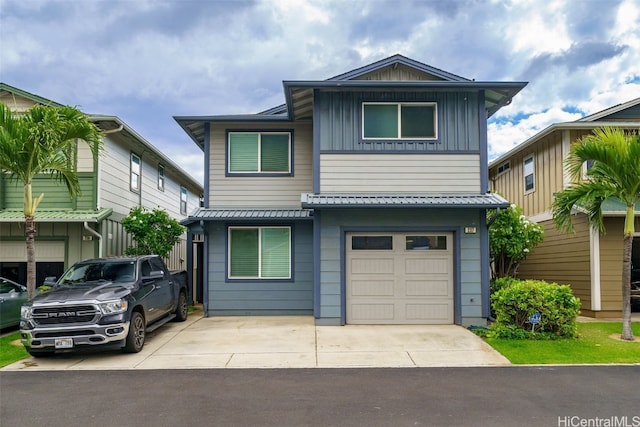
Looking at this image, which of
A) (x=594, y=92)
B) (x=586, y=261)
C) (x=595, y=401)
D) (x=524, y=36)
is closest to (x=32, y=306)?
(x=595, y=401)

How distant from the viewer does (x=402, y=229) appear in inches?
422

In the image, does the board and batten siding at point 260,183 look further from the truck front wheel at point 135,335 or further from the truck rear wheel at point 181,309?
the truck front wheel at point 135,335

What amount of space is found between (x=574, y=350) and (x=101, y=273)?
9204 millimetres

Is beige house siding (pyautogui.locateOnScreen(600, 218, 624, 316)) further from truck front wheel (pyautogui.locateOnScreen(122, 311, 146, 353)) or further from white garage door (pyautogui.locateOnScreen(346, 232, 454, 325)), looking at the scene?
truck front wheel (pyautogui.locateOnScreen(122, 311, 146, 353))

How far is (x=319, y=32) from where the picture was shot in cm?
1532

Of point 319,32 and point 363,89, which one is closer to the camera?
point 363,89

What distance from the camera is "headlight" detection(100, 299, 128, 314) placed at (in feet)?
25.3

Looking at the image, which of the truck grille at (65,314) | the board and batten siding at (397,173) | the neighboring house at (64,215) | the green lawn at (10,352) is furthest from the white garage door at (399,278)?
the neighboring house at (64,215)

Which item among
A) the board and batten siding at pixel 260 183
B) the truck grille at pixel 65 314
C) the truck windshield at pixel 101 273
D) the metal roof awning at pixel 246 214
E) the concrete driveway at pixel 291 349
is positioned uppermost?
the board and batten siding at pixel 260 183

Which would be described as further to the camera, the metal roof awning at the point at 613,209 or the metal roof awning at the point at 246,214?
the metal roof awning at the point at 246,214

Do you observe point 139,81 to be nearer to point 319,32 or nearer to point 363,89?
point 319,32

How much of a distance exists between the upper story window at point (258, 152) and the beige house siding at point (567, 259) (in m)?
8.32

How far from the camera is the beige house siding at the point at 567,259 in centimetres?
1226

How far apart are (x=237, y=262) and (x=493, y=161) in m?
11.3
